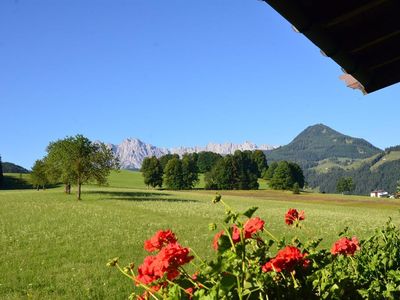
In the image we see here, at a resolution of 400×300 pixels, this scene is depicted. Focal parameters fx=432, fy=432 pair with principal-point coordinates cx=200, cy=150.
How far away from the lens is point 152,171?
119375 millimetres

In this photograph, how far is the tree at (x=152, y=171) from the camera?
391ft

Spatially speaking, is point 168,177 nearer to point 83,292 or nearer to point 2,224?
point 2,224

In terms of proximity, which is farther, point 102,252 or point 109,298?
point 102,252

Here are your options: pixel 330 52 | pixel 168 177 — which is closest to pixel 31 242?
pixel 330 52

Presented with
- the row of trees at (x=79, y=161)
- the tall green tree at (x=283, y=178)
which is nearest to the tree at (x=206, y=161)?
the tall green tree at (x=283, y=178)

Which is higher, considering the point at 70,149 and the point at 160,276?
A: the point at 70,149

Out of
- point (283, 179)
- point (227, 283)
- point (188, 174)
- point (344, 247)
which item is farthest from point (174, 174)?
point (227, 283)

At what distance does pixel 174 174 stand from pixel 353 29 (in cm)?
11691

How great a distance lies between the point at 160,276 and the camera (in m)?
2.77

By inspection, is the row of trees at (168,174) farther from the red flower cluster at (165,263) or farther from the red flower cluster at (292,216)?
the red flower cluster at (165,263)

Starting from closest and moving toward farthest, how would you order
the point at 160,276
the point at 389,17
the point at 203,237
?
the point at 160,276 → the point at 389,17 → the point at 203,237

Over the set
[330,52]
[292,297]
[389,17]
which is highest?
[389,17]

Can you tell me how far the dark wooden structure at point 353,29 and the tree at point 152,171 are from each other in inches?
4506

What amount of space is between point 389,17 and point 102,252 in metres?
13.0
